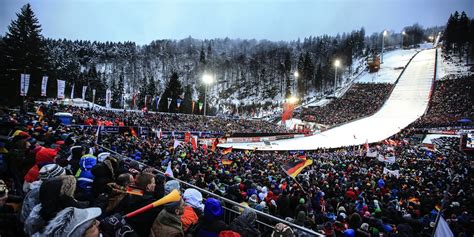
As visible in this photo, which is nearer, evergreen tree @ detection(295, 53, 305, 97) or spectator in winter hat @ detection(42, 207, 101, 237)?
spectator in winter hat @ detection(42, 207, 101, 237)

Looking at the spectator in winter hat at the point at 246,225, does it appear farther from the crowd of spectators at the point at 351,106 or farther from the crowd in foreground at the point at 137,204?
the crowd of spectators at the point at 351,106

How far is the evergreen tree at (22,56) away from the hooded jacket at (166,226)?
3539 cm

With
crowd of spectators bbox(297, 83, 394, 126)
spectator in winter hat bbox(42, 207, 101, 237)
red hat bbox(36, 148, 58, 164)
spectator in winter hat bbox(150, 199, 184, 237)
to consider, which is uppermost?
crowd of spectators bbox(297, 83, 394, 126)

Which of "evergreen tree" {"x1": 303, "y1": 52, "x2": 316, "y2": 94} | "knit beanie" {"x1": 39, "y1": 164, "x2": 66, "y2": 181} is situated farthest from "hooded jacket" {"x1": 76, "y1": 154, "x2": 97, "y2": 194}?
"evergreen tree" {"x1": 303, "y1": 52, "x2": 316, "y2": 94}

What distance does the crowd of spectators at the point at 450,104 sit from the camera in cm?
3656

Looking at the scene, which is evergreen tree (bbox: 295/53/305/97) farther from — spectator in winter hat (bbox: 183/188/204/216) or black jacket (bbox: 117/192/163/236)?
black jacket (bbox: 117/192/163/236)

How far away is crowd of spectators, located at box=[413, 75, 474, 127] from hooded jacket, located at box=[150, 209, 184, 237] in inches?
1676

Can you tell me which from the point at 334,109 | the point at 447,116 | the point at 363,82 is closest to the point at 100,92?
the point at 334,109

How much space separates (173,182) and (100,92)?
74435 millimetres

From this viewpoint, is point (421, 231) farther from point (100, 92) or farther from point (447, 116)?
point (100, 92)

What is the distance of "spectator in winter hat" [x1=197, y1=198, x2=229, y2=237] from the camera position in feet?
8.43

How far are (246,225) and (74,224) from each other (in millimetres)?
1609

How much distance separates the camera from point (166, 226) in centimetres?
246

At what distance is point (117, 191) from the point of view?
9.61ft
